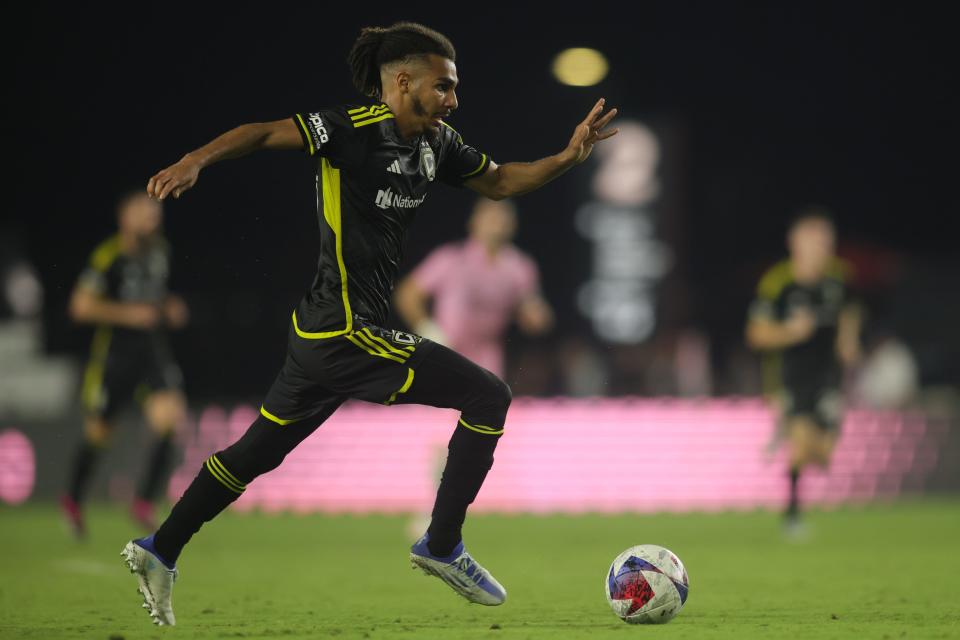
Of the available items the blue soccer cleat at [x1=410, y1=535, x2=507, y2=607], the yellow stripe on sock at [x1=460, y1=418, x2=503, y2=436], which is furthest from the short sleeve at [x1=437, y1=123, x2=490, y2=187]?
the blue soccer cleat at [x1=410, y1=535, x2=507, y2=607]

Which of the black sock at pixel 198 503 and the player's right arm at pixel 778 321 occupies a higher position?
the player's right arm at pixel 778 321

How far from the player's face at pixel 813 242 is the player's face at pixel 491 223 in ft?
7.40

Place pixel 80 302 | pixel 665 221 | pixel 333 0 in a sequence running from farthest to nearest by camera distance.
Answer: pixel 665 221, pixel 333 0, pixel 80 302

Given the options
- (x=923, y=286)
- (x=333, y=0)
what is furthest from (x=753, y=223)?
(x=333, y=0)

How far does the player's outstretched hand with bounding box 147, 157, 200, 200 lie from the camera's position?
501cm

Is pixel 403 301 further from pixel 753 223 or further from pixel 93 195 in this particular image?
pixel 753 223

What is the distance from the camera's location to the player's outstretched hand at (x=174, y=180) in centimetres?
501

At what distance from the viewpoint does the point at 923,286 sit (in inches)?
980

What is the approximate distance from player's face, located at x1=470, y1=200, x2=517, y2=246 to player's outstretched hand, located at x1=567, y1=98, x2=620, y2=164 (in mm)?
4823

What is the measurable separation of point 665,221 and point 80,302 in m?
14.4

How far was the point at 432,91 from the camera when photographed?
19.0ft

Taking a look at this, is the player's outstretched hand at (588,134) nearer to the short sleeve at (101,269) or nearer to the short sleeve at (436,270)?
the short sleeve at (436,270)

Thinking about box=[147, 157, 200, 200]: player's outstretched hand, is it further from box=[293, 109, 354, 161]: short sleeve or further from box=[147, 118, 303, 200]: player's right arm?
box=[293, 109, 354, 161]: short sleeve

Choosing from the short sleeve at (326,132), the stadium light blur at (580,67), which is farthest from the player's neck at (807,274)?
the stadium light blur at (580,67)
